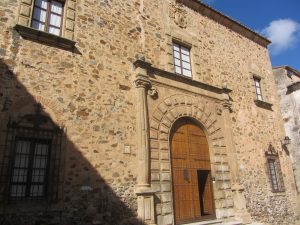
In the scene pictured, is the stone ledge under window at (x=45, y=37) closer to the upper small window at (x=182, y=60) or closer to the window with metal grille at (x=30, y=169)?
the window with metal grille at (x=30, y=169)

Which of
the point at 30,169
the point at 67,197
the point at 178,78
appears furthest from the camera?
the point at 178,78

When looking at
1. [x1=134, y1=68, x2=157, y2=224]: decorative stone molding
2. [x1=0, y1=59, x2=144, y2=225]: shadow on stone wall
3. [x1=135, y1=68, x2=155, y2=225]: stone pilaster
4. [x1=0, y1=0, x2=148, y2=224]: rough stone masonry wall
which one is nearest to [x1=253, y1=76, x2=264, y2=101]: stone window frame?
[x1=134, y1=68, x2=157, y2=224]: decorative stone molding

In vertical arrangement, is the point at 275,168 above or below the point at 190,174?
above

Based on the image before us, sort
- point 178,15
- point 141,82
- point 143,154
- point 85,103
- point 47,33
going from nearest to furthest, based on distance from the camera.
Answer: point 47,33 → point 85,103 → point 143,154 → point 141,82 → point 178,15

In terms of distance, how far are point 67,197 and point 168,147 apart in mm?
3280

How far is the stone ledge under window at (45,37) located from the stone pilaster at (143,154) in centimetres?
212

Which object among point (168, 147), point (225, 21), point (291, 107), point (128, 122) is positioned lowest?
point (168, 147)

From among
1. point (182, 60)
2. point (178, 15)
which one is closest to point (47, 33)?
point (182, 60)

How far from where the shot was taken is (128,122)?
24.4 ft

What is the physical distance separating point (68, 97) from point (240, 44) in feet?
30.7

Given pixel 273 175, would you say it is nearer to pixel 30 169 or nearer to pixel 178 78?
pixel 178 78

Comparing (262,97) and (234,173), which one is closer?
(234,173)

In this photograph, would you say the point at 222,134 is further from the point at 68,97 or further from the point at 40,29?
the point at 40,29

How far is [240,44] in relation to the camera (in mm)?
12766
